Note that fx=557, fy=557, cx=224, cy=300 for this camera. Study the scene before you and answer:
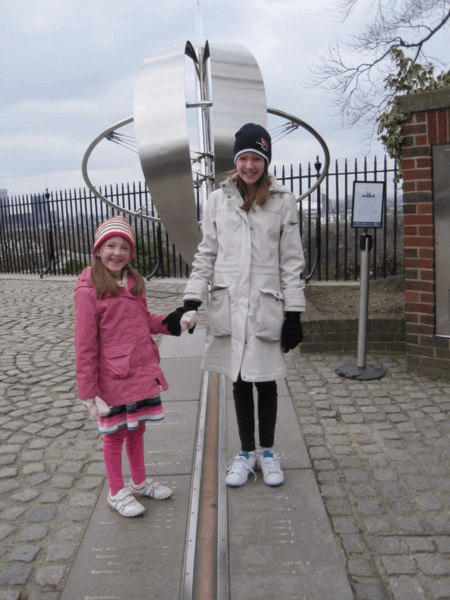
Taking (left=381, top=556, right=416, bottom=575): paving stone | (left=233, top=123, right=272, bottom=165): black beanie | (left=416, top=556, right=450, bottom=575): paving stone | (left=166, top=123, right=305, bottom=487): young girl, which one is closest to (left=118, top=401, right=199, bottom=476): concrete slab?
(left=166, top=123, right=305, bottom=487): young girl

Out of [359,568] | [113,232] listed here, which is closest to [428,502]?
[359,568]

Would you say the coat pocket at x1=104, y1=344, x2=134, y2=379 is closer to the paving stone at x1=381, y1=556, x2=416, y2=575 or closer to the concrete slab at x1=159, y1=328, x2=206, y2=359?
the paving stone at x1=381, y1=556, x2=416, y2=575

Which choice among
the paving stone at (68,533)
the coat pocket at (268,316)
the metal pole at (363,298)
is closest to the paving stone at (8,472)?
the paving stone at (68,533)

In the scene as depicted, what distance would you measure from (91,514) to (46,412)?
1.72 m

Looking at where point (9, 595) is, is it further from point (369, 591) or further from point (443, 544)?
point (443, 544)

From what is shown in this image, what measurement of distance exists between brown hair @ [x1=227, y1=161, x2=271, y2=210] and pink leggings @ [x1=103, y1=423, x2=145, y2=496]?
49.9 inches

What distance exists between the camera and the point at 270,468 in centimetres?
307

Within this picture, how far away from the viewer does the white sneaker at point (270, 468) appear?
3016 millimetres

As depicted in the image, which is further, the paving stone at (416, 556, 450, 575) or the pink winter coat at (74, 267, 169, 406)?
the pink winter coat at (74, 267, 169, 406)

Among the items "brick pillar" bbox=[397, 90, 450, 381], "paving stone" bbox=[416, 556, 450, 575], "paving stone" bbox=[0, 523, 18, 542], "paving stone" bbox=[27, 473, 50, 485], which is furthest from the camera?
"brick pillar" bbox=[397, 90, 450, 381]

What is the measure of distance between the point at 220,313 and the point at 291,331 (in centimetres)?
38

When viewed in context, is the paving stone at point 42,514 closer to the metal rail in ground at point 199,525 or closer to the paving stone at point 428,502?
the metal rail in ground at point 199,525

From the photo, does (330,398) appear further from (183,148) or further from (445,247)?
(183,148)

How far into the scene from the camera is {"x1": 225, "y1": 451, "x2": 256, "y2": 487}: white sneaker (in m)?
3.03
